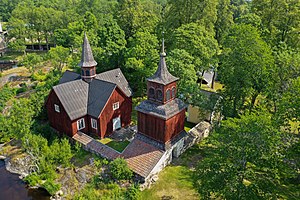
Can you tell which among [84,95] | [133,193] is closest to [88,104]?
[84,95]

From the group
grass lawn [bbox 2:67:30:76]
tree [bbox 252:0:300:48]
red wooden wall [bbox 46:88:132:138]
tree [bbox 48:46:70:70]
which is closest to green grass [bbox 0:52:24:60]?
grass lawn [bbox 2:67:30:76]

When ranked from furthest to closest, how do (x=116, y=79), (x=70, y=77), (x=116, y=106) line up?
(x=70, y=77), (x=116, y=79), (x=116, y=106)

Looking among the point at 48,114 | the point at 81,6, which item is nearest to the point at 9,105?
the point at 48,114

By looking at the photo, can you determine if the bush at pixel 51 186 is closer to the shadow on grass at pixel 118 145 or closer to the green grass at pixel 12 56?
the shadow on grass at pixel 118 145

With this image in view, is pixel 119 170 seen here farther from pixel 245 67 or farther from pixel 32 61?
pixel 32 61

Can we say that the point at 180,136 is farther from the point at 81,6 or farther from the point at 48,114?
the point at 81,6

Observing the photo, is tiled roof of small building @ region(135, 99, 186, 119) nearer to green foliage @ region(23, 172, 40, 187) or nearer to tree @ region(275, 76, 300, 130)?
tree @ region(275, 76, 300, 130)
